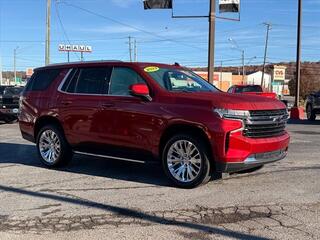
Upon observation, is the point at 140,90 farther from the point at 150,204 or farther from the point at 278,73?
the point at 278,73

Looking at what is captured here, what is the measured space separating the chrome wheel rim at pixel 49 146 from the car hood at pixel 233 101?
3058 millimetres

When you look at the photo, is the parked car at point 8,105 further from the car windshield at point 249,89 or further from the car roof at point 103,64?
the car roof at point 103,64

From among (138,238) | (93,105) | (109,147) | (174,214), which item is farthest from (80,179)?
(138,238)

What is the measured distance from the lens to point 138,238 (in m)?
5.49

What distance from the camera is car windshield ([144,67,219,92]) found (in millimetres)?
8477

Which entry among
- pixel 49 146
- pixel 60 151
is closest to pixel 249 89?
pixel 49 146

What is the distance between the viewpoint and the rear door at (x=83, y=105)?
9.04 metres

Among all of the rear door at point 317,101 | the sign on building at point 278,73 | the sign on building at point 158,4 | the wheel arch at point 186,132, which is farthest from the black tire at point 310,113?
the sign on building at point 278,73

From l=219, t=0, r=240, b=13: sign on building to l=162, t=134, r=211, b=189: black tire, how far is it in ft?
42.6

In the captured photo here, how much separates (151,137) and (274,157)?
6.32ft

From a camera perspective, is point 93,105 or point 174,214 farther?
point 93,105

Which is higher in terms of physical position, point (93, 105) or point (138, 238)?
point (93, 105)

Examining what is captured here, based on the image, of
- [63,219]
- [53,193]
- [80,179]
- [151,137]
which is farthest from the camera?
[80,179]

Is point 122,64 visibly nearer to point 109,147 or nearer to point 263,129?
point 109,147
